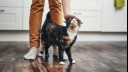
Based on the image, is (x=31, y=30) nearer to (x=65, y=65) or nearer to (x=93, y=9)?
(x=65, y=65)

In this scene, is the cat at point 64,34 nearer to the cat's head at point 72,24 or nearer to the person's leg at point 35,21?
the cat's head at point 72,24

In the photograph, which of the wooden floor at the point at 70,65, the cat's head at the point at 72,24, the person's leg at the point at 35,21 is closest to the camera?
the wooden floor at the point at 70,65

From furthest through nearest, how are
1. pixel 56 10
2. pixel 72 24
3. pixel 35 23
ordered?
pixel 35 23, pixel 56 10, pixel 72 24

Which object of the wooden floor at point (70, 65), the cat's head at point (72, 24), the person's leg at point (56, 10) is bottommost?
the wooden floor at point (70, 65)

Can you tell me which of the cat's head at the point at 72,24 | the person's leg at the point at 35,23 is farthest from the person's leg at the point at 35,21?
the cat's head at the point at 72,24

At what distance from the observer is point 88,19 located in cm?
357

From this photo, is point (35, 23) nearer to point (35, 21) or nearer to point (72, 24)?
point (35, 21)

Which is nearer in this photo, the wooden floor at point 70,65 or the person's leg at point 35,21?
the wooden floor at point 70,65

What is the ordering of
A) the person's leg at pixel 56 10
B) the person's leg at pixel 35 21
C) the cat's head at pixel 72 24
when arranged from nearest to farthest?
the cat's head at pixel 72 24
the person's leg at pixel 56 10
the person's leg at pixel 35 21

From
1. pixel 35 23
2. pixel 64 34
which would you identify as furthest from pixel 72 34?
pixel 35 23

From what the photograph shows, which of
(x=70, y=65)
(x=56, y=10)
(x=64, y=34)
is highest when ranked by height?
(x=56, y=10)

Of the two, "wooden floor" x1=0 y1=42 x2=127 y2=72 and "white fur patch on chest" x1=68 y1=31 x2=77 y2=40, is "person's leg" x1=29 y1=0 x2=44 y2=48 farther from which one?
"white fur patch on chest" x1=68 y1=31 x2=77 y2=40

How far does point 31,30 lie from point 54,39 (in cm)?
26

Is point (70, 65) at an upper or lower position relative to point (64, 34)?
lower
